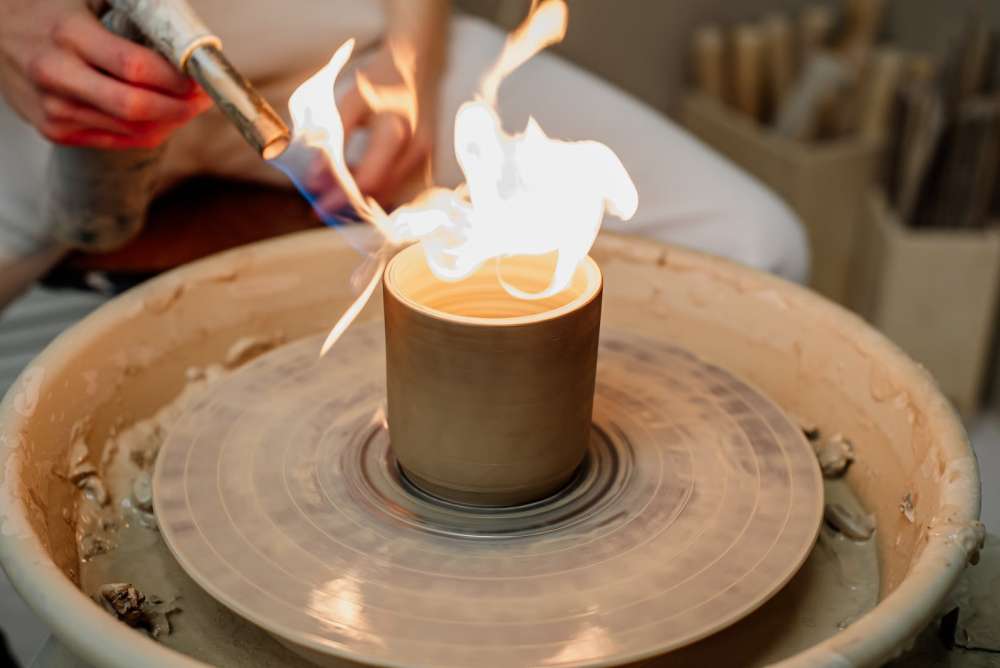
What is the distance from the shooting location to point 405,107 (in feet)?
5.01

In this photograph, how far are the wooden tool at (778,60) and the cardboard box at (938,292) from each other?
1.61 feet

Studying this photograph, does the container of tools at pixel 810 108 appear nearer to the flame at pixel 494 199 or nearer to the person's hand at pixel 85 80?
the flame at pixel 494 199

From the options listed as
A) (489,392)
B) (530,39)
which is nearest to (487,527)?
(489,392)

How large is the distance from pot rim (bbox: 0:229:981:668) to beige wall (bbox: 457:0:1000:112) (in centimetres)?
172

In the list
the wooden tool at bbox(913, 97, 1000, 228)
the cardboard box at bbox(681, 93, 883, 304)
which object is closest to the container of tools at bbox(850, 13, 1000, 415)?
the wooden tool at bbox(913, 97, 1000, 228)

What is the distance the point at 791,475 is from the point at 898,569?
0.13 m

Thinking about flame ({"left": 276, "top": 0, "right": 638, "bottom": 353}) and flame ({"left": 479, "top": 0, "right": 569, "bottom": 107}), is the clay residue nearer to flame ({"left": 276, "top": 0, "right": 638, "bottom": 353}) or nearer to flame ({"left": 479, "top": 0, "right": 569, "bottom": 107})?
Result: flame ({"left": 276, "top": 0, "right": 638, "bottom": 353})

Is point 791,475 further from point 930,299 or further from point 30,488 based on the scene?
point 930,299

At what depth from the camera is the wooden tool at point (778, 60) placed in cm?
292

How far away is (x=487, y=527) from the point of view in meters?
1.00

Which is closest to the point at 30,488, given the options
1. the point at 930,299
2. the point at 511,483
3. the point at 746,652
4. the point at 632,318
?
the point at 511,483

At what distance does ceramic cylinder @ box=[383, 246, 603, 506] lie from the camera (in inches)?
36.4

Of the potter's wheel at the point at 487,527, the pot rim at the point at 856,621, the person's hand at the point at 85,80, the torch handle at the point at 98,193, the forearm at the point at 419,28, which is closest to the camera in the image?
the pot rim at the point at 856,621

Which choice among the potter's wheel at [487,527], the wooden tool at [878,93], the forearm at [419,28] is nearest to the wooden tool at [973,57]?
the wooden tool at [878,93]
